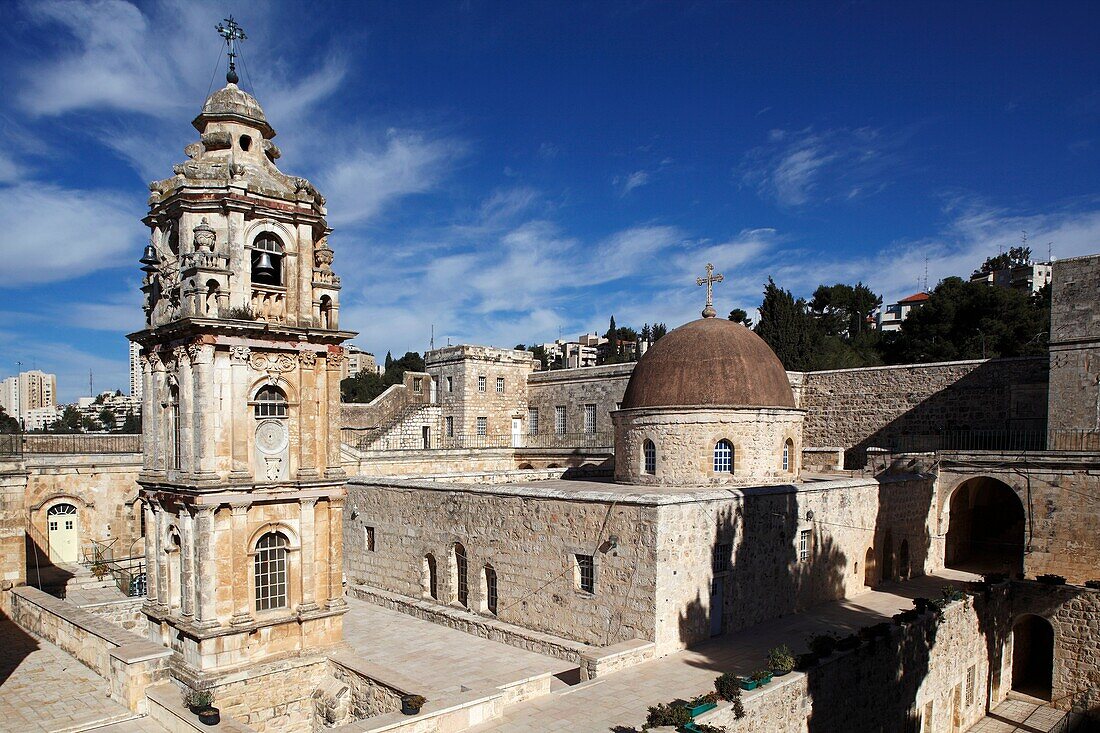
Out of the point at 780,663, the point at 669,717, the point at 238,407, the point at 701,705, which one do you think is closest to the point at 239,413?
the point at 238,407

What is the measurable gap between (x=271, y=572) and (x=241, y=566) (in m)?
0.86

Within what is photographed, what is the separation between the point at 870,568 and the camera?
79.9 ft

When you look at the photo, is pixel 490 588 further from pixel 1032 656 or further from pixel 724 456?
pixel 1032 656

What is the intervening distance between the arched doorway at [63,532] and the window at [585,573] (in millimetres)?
19288

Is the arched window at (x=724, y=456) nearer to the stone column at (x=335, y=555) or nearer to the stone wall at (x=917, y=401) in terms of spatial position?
the stone column at (x=335, y=555)

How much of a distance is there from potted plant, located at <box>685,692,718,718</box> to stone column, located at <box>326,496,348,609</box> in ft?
28.3

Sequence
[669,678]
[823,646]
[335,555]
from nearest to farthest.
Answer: [669,678] < [823,646] < [335,555]

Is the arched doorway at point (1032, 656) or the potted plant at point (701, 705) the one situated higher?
the potted plant at point (701, 705)

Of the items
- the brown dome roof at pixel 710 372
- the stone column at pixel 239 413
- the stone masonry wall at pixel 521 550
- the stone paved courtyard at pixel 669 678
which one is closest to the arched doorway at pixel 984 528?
the stone paved courtyard at pixel 669 678

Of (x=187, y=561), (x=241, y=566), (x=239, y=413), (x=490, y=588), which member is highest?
(x=239, y=413)

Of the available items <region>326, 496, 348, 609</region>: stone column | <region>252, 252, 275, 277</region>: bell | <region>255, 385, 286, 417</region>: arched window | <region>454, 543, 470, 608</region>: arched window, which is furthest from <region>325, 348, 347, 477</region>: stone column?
<region>454, 543, 470, 608</region>: arched window

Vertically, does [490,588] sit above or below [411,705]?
below

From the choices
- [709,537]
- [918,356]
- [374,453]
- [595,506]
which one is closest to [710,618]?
[709,537]

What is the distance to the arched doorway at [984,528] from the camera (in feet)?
93.4
